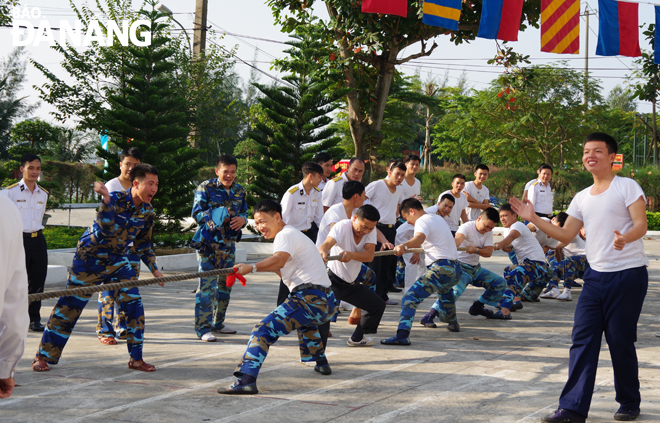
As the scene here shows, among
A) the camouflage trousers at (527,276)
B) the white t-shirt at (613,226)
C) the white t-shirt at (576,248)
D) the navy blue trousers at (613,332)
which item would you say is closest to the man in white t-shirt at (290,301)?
the navy blue trousers at (613,332)

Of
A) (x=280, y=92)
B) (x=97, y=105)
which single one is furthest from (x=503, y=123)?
(x=97, y=105)

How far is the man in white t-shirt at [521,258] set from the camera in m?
8.01

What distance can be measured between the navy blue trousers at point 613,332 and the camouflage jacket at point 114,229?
129 inches

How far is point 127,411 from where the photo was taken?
3979 mm

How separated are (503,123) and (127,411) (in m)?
25.9

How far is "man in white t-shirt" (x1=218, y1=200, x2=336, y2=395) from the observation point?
4.43m

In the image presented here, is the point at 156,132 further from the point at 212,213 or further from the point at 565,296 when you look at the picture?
the point at 565,296

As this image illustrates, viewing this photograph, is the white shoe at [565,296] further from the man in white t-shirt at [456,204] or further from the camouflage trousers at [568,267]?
the man in white t-shirt at [456,204]

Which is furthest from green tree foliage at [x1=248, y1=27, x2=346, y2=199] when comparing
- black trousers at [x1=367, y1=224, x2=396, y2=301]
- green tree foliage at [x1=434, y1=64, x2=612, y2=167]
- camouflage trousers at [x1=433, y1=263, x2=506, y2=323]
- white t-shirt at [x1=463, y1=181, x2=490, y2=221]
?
green tree foliage at [x1=434, y1=64, x2=612, y2=167]

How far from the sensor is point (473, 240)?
7.30m

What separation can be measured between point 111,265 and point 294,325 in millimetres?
1543

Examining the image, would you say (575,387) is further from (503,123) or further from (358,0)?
(503,123)

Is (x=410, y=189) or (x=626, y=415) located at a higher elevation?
(x=410, y=189)

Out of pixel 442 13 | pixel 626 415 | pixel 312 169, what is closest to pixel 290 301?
pixel 626 415
